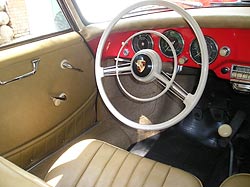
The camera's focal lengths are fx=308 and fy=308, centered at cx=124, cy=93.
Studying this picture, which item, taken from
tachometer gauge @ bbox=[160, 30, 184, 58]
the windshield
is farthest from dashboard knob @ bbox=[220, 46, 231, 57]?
the windshield

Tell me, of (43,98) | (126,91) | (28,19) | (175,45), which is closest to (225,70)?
(175,45)

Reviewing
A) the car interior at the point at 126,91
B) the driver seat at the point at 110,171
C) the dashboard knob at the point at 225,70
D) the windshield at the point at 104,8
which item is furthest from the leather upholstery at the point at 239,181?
the windshield at the point at 104,8

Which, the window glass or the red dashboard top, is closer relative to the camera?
the red dashboard top

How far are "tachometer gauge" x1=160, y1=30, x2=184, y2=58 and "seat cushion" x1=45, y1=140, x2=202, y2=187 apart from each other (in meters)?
0.55

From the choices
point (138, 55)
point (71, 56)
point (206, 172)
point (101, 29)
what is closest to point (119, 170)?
point (138, 55)

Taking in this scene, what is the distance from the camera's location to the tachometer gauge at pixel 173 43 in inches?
59.3

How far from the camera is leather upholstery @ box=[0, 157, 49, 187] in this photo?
59 centimetres

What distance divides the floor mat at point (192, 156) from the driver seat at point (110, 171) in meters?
0.53

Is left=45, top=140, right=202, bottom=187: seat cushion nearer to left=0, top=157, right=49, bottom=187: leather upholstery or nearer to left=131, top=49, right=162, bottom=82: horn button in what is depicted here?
left=131, top=49, right=162, bottom=82: horn button

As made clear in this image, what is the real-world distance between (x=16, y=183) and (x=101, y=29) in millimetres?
1428

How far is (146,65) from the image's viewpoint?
1396 millimetres

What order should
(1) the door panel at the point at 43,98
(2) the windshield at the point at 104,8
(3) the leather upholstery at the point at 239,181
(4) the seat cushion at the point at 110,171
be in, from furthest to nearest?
(2) the windshield at the point at 104,8, (1) the door panel at the point at 43,98, (4) the seat cushion at the point at 110,171, (3) the leather upholstery at the point at 239,181

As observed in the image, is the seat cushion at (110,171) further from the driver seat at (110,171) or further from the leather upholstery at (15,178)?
the leather upholstery at (15,178)

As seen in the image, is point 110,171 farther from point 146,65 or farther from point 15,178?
point 15,178
